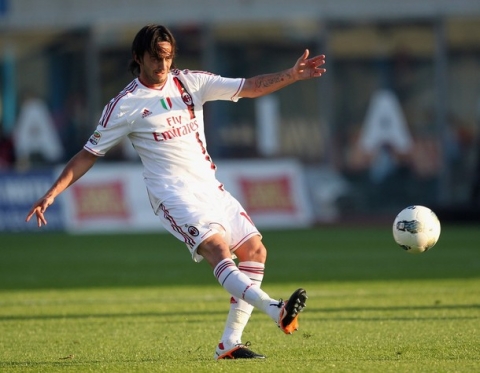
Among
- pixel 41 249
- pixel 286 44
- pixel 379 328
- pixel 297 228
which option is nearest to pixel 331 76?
pixel 286 44

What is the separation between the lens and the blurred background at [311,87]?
2691 centimetres

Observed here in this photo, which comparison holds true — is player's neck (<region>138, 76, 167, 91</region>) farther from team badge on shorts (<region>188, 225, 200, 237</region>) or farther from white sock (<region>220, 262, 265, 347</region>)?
white sock (<region>220, 262, 265, 347</region>)

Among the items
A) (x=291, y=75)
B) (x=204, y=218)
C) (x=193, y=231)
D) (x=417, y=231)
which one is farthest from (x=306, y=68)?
(x=417, y=231)

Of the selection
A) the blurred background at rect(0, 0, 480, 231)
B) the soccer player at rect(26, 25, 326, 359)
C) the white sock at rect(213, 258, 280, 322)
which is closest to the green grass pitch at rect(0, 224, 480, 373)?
the white sock at rect(213, 258, 280, 322)

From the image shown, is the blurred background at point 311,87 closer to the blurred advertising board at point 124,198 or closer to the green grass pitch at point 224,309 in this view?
the blurred advertising board at point 124,198

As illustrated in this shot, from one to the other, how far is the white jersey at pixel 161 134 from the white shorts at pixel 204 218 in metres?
0.08

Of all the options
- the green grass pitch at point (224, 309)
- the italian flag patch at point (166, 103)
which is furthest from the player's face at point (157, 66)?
the green grass pitch at point (224, 309)

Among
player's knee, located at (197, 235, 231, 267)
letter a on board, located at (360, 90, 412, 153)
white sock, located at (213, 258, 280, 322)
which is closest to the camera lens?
white sock, located at (213, 258, 280, 322)

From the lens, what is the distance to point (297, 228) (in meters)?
22.8

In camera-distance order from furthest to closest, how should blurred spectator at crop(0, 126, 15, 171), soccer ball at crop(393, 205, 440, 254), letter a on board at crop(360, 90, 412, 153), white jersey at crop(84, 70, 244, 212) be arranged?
blurred spectator at crop(0, 126, 15, 171)
letter a on board at crop(360, 90, 412, 153)
soccer ball at crop(393, 205, 440, 254)
white jersey at crop(84, 70, 244, 212)

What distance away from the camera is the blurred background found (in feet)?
88.3

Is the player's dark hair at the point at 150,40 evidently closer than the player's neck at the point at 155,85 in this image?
Yes

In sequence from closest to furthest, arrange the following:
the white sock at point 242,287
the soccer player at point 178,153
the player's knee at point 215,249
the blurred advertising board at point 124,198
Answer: the white sock at point 242,287 < the player's knee at point 215,249 < the soccer player at point 178,153 < the blurred advertising board at point 124,198

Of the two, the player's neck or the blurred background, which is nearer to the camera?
the player's neck
